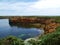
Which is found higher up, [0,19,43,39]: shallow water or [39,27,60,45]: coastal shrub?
[0,19,43,39]: shallow water

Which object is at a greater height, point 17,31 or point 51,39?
point 17,31

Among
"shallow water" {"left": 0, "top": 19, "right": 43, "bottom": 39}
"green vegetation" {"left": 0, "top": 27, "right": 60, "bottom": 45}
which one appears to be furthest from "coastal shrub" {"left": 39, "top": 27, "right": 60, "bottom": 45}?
"shallow water" {"left": 0, "top": 19, "right": 43, "bottom": 39}

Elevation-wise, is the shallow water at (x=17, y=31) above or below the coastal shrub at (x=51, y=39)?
above

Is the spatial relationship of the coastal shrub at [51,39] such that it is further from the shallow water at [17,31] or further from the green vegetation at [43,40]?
the shallow water at [17,31]

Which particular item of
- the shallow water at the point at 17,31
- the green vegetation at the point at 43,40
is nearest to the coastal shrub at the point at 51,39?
the green vegetation at the point at 43,40

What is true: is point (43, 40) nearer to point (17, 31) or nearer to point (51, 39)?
point (51, 39)

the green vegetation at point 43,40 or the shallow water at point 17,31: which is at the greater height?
the shallow water at point 17,31

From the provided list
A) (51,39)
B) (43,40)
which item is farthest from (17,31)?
(51,39)

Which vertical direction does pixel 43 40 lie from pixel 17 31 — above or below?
below

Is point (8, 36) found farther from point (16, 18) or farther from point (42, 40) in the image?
point (42, 40)

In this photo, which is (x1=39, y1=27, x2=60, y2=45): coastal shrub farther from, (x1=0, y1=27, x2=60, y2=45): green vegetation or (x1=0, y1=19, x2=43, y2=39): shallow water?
(x1=0, y1=19, x2=43, y2=39): shallow water

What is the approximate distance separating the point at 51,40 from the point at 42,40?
5.6 inches

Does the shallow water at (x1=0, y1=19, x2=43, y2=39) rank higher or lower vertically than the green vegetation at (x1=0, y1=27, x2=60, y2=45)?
higher

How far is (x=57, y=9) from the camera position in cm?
252
